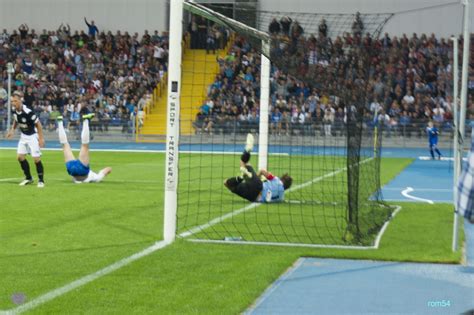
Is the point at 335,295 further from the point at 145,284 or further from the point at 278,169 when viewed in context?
the point at 278,169

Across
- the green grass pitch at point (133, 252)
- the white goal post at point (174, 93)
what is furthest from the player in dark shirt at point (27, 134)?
the white goal post at point (174, 93)

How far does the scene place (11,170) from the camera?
25094mm

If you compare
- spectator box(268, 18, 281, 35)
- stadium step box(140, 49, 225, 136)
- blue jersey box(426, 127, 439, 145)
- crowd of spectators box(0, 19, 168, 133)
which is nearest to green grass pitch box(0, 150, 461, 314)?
spectator box(268, 18, 281, 35)

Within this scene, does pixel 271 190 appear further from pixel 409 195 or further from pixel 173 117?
pixel 173 117

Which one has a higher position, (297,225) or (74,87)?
(74,87)

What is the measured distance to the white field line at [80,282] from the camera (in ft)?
24.7

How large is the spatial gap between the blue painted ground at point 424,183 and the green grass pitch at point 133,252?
2.27 metres

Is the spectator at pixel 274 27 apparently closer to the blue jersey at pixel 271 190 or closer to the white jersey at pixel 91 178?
the blue jersey at pixel 271 190

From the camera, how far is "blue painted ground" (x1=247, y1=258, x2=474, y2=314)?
7.79 meters

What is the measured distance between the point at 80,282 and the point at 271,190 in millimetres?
8221

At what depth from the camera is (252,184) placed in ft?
A: 53.4

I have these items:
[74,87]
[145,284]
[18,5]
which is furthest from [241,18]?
[18,5]

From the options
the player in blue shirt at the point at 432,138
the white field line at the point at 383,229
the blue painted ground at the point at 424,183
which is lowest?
the blue painted ground at the point at 424,183

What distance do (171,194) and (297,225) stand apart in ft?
8.88
